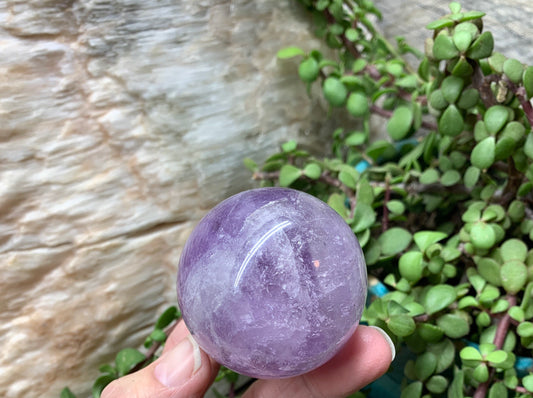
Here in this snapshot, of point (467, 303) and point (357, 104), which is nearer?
point (467, 303)

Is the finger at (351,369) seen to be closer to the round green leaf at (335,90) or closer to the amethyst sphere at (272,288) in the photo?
the amethyst sphere at (272,288)

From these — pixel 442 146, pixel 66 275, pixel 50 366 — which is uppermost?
pixel 442 146

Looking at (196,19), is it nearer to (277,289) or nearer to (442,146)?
(442,146)

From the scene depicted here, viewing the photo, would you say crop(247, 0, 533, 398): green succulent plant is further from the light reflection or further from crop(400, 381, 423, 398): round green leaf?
the light reflection

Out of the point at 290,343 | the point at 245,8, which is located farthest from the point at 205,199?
the point at 290,343

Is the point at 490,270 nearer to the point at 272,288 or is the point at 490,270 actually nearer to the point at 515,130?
the point at 515,130

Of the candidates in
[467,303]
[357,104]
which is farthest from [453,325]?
[357,104]
